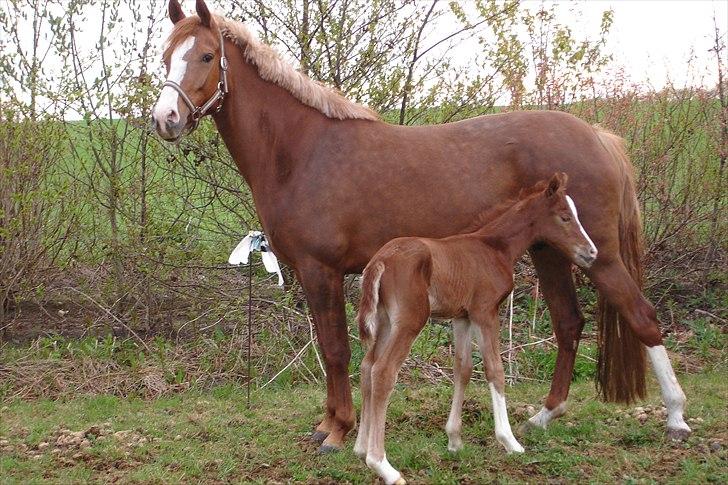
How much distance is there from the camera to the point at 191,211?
827 cm

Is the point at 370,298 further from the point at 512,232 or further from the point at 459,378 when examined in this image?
Result: the point at 512,232

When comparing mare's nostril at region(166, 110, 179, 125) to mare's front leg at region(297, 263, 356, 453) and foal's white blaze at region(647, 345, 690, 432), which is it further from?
foal's white blaze at region(647, 345, 690, 432)

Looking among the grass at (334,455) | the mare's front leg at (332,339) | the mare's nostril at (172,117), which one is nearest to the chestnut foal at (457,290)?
the grass at (334,455)

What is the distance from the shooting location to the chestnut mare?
524 cm

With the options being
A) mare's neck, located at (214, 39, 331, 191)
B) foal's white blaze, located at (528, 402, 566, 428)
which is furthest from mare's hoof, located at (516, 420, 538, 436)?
mare's neck, located at (214, 39, 331, 191)

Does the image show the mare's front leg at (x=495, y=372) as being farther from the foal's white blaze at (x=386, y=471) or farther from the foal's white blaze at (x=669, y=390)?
the foal's white blaze at (x=669, y=390)

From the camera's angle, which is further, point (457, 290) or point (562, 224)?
point (562, 224)

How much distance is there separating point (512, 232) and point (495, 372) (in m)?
0.87

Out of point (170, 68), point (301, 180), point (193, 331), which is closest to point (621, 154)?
point (301, 180)

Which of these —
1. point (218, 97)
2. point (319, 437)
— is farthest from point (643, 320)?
point (218, 97)

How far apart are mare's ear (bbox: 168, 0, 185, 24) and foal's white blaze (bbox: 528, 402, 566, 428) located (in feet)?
11.7

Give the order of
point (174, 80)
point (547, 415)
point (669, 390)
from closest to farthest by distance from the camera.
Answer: point (174, 80) < point (669, 390) < point (547, 415)

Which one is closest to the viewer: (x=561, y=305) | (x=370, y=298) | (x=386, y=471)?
(x=386, y=471)

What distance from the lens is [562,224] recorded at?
5.09 meters
